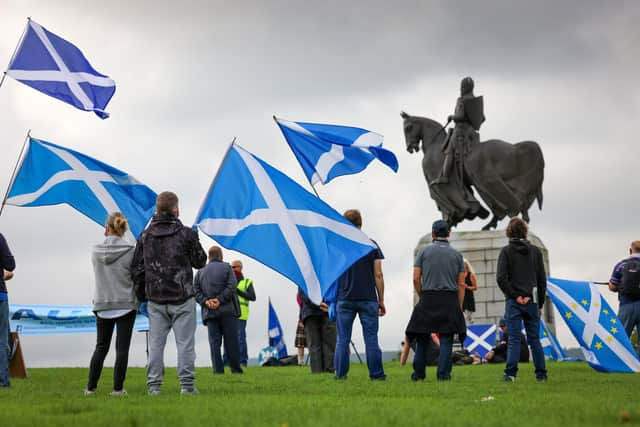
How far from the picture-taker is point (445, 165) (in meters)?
28.6

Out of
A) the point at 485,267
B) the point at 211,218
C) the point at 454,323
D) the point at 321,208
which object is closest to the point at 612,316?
the point at 454,323

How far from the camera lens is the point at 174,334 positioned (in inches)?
408

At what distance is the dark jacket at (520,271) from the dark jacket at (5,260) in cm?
617

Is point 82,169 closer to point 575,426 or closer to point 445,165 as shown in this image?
point 575,426

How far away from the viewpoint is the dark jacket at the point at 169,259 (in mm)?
10250

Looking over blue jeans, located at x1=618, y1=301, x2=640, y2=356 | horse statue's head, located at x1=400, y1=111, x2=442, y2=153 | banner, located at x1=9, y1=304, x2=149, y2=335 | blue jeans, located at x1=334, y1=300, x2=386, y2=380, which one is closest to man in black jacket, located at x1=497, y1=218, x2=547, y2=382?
blue jeans, located at x1=334, y1=300, x2=386, y2=380

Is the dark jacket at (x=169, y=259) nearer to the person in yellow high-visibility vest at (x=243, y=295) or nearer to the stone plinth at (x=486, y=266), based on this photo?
the person in yellow high-visibility vest at (x=243, y=295)

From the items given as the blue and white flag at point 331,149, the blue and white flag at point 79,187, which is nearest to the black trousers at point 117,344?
the blue and white flag at point 79,187

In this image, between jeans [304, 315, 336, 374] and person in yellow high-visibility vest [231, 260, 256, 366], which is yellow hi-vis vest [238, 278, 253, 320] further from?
jeans [304, 315, 336, 374]

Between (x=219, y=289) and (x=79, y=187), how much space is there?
3170 mm

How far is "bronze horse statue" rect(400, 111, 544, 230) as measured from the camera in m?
28.6

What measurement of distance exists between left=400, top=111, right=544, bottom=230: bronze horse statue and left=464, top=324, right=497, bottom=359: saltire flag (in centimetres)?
724

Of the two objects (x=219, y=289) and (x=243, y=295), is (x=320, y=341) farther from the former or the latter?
(x=243, y=295)

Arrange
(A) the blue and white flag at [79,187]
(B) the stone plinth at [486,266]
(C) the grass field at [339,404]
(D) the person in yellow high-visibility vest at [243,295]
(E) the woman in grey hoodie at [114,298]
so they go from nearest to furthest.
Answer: (C) the grass field at [339,404], (E) the woman in grey hoodie at [114,298], (A) the blue and white flag at [79,187], (D) the person in yellow high-visibility vest at [243,295], (B) the stone plinth at [486,266]
